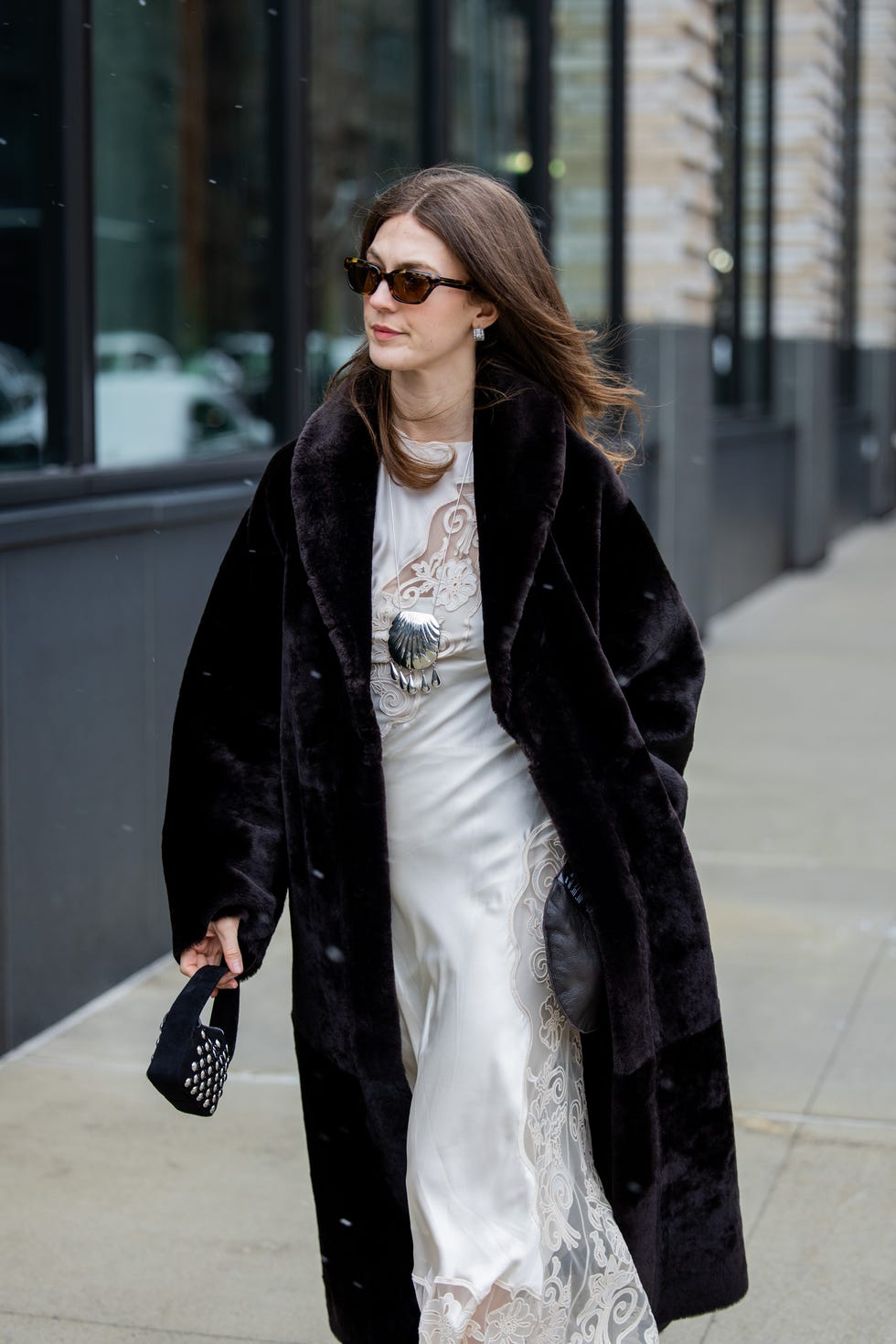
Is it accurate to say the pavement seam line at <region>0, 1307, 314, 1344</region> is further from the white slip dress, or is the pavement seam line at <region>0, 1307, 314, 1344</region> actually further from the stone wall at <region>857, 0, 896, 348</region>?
the stone wall at <region>857, 0, 896, 348</region>

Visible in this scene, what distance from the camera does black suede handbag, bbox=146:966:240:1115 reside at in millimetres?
2617

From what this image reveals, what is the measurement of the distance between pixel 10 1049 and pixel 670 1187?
2.64m

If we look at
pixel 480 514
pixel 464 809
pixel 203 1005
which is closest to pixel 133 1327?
pixel 203 1005

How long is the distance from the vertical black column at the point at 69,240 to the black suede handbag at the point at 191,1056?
3.18 metres

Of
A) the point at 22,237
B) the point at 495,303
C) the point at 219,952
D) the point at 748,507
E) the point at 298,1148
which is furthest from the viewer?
the point at 748,507

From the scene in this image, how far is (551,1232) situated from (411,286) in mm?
1291

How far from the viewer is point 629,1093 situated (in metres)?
2.79

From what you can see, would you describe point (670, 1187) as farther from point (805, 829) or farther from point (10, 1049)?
point (805, 829)

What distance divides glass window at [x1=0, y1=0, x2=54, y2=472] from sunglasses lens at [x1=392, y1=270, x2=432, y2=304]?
317 centimetres

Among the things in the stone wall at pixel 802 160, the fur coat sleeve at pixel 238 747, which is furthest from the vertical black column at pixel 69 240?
the stone wall at pixel 802 160

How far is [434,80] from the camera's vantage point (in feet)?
28.7

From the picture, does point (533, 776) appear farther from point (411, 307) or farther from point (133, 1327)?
point (133, 1327)

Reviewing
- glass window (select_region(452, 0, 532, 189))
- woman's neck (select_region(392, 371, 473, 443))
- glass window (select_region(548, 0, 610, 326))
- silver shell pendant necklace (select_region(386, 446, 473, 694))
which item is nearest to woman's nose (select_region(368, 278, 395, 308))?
woman's neck (select_region(392, 371, 473, 443))

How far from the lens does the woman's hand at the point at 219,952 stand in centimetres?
279
